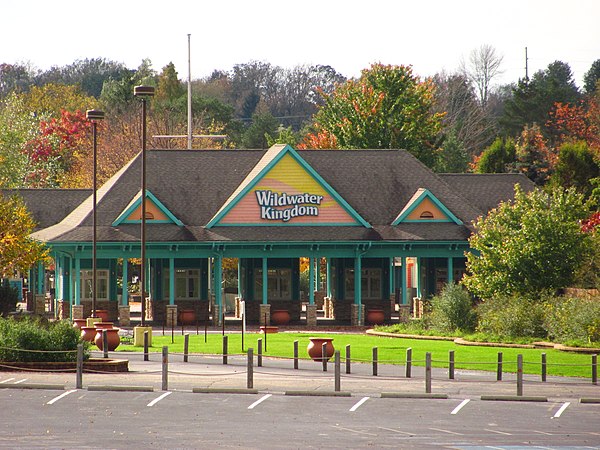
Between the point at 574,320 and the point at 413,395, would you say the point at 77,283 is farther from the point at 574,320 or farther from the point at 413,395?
the point at 413,395

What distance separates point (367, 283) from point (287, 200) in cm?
624

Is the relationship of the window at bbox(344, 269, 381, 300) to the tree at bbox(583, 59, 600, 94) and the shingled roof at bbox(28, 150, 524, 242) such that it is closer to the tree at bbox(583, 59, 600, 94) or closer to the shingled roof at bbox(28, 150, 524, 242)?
the shingled roof at bbox(28, 150, 524, 242)

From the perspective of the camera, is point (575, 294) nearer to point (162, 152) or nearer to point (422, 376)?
point (422, 376)

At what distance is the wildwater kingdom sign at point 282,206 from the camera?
60.0m

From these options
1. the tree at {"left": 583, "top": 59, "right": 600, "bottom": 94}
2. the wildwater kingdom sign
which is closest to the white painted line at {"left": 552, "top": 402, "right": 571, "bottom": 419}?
the wildwater kingdom sign

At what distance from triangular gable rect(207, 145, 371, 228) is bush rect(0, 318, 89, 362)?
81.8ft

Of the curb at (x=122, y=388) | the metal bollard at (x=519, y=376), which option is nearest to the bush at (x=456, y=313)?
the metal bollard at (x=519, y=376)

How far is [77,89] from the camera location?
5497 inches

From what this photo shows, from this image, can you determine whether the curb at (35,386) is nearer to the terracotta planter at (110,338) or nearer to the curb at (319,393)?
the curb at (319,393)

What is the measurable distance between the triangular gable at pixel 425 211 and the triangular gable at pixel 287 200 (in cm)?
192

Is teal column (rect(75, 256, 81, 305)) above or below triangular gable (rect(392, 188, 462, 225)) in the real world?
below

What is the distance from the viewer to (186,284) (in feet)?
201

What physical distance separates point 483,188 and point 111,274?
2054 cm

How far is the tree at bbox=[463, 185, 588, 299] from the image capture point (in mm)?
49750
